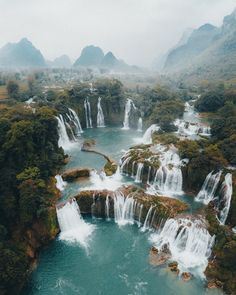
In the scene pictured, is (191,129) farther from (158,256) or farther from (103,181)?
(158,256)

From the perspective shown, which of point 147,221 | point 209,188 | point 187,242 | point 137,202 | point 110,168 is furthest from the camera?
point 110,168

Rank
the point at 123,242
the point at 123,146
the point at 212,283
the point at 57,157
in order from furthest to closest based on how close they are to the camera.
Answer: the point at 123,146, the point at 57,157, the point at 123,242, the point at 212,283

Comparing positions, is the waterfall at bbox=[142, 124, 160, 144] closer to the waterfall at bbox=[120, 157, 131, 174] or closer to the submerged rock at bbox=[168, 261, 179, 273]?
the waterfall at bbox=[120, 157, 131, 174]

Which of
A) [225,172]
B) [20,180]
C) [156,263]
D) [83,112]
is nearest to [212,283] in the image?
[156,263]

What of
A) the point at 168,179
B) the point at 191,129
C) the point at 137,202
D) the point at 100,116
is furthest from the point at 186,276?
the point at 100,116

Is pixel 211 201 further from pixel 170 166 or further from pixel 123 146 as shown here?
pixel 123 146
